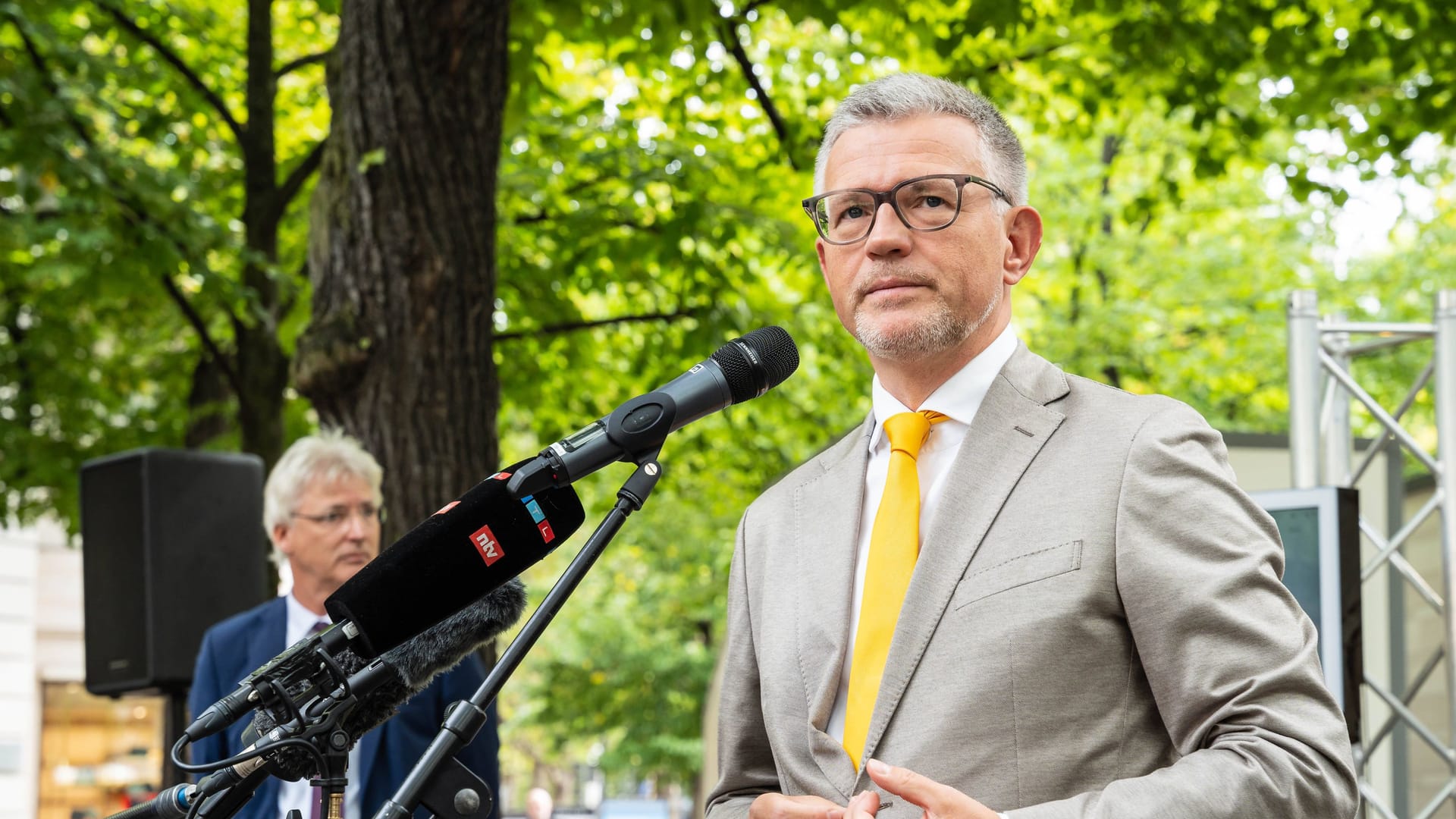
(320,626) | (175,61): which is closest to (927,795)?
(320,626)

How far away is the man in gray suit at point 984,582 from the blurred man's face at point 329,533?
83.2 inches

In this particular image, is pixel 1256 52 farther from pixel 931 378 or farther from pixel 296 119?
pixel 296 119

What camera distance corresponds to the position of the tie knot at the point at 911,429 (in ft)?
7.06

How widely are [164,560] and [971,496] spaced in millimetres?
4645

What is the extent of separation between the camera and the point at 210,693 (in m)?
3.97

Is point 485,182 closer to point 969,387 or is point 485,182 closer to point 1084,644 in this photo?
point 969,387

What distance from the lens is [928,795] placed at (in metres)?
1.69

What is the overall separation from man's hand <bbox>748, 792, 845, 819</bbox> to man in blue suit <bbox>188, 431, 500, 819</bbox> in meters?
1.80

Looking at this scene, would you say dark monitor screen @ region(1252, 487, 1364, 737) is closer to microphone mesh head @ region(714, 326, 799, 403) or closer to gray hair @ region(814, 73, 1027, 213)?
gray hair @ region(814, 73, 1027, 213)

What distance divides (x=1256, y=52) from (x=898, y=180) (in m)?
5.98

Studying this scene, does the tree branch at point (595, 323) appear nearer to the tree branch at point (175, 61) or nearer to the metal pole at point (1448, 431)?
the tree branch at point (175, 61)

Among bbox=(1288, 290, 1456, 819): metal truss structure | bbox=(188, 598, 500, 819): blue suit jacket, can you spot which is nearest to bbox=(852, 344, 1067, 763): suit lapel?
bbox=(188, 598, 500, 819): blue suit jacket

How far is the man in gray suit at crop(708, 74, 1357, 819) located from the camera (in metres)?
1.73

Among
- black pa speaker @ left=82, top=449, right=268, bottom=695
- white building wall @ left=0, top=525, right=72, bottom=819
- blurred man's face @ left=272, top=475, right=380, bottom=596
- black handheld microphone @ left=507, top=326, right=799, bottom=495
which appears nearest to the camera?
black handheld microphone @ left=507, top=326, right=799, bottom=495
